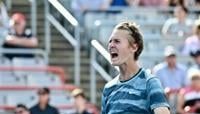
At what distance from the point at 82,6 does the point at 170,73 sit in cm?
286

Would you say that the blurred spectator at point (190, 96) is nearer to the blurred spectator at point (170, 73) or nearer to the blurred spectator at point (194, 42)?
the blurred spectator at point (170, 73)

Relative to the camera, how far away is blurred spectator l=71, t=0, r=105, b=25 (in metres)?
15.9

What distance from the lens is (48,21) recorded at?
15.0m

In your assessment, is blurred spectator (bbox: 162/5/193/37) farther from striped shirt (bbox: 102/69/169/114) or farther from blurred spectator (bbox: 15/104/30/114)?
striped shirt (bbox: 102/69/169/114)

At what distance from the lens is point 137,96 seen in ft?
21.4

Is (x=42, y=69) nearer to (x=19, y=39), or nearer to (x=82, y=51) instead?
(x=19, y=39)

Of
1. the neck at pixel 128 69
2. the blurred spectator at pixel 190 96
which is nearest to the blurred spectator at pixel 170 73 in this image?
the blurred spectator at pixel 190 96

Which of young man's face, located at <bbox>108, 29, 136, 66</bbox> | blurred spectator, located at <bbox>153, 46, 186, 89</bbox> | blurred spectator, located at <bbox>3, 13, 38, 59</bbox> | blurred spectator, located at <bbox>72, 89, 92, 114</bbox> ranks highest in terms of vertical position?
young man's face, located at <bbox>108, 29, 136, 66</bbox>

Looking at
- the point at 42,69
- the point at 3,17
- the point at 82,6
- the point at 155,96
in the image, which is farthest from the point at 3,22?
the point at 155,96

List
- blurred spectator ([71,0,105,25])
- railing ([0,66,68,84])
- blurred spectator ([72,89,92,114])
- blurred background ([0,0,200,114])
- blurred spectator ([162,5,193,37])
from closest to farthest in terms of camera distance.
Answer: blurred spectator ([72,89,92,114]) < blurred background ([0,0,200,114]) < railing ([0,66,68,84]) < blurred spectator ([162,5,193,37]) < blurred spectator ([71,0,105,25])

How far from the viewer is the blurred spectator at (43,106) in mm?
12547

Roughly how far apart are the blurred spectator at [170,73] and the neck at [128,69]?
7.04 meters

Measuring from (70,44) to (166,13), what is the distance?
6.88 feet

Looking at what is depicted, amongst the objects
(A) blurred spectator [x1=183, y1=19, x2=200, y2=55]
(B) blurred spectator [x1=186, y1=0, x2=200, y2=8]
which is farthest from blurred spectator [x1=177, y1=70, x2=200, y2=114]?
(B) blurred spectator [x1=186, y1=0, x2=200, y2=8]
